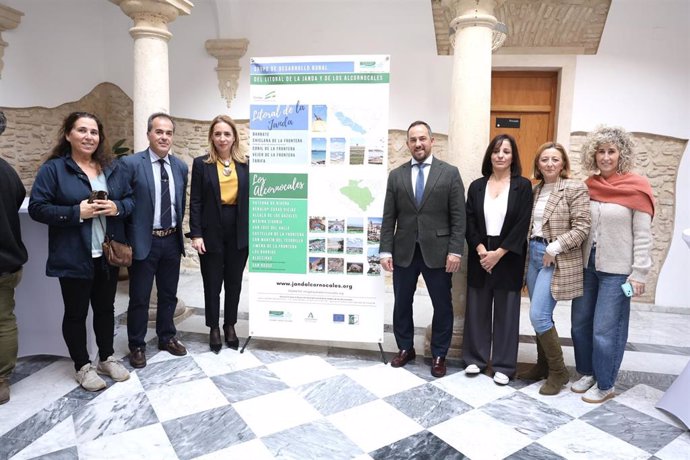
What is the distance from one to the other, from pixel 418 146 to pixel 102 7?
4695 millimetres

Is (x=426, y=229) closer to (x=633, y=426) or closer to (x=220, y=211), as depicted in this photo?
(x=220, y=211)

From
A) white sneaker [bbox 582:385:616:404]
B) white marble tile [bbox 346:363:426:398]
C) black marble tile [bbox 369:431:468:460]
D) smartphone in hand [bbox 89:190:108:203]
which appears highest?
smartphone in hand [bbox 89:190:108:203]

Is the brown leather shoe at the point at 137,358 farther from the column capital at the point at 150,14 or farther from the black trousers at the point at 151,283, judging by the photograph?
the column capital at the point at 150,14

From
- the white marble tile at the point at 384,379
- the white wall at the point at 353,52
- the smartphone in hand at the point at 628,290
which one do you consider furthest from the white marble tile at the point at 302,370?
the white wall at the point at 353,52

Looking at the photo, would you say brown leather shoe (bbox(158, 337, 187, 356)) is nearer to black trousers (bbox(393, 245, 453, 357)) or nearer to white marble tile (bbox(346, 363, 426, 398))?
white marble tile (bbox(346, 363, 426, 398))

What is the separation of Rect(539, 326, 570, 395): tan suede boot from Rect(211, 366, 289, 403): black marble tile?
145 centimetres

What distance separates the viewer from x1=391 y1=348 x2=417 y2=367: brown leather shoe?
290 cm

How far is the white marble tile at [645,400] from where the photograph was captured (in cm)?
235

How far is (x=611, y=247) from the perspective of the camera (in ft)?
7.67

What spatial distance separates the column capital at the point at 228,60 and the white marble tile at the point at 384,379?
3.55 metres

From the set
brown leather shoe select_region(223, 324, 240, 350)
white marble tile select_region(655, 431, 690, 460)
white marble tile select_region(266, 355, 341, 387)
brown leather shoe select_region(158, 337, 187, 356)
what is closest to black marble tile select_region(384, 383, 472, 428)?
white marble tile select_region(266, 355, 341, 387)

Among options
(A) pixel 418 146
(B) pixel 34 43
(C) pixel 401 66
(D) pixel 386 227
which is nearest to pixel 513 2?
(C) pixel 401 66

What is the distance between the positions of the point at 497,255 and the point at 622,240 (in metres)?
0.60

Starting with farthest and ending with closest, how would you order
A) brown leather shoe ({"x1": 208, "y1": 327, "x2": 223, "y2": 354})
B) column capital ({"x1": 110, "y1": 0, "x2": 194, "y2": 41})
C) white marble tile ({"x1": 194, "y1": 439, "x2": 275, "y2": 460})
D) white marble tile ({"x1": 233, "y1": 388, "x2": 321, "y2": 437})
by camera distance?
column capital ({"x1": 110, "y1": 0, "x2": 194, "y2": 41}), brown leather shoe ({"x1": 208, "y1": 327, "x2": 223, "y2": 354}), white marble tile ({"x1": 233, "y1": 388, "x2": 321, "y2": 437}), white marble tile ({"x1": 194, "y1": 439, "x2": 275, "y2": 460})
